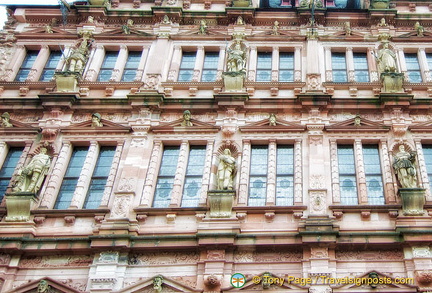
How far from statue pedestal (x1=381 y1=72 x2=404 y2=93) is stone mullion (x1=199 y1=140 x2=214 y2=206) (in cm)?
574

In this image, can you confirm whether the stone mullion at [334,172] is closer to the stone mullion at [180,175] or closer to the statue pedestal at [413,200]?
the statue pedestal at [413,200]

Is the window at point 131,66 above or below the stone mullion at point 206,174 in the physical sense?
above

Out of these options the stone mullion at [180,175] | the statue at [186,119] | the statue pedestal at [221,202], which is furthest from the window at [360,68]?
the statue pedestal at [221,202]

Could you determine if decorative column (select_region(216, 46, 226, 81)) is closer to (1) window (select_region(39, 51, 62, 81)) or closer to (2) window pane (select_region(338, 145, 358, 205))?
(2) window pane (select_region(338, 145, 358, 205))

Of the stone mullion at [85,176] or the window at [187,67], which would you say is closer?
the stone mullion at [85,176]

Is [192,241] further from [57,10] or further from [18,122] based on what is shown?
[57,10]

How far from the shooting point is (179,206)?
14.5 metres

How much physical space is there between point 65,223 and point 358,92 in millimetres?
9773

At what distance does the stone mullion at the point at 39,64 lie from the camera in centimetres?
1836

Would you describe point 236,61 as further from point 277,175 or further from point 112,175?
point 112,175

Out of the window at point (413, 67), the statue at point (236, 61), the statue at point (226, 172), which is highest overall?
the window at point (413, 67)

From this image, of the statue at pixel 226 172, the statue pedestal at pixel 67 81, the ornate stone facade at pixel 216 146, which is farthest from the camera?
the statue pedestal at pixel 67 81

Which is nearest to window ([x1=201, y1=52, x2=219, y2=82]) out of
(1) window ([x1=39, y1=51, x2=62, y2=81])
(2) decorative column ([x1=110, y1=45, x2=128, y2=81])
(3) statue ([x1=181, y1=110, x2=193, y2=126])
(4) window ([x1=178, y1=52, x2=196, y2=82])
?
(4) window ([x1=178, y1=52, x2=196, y2=82])

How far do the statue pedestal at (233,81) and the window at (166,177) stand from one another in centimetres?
267
